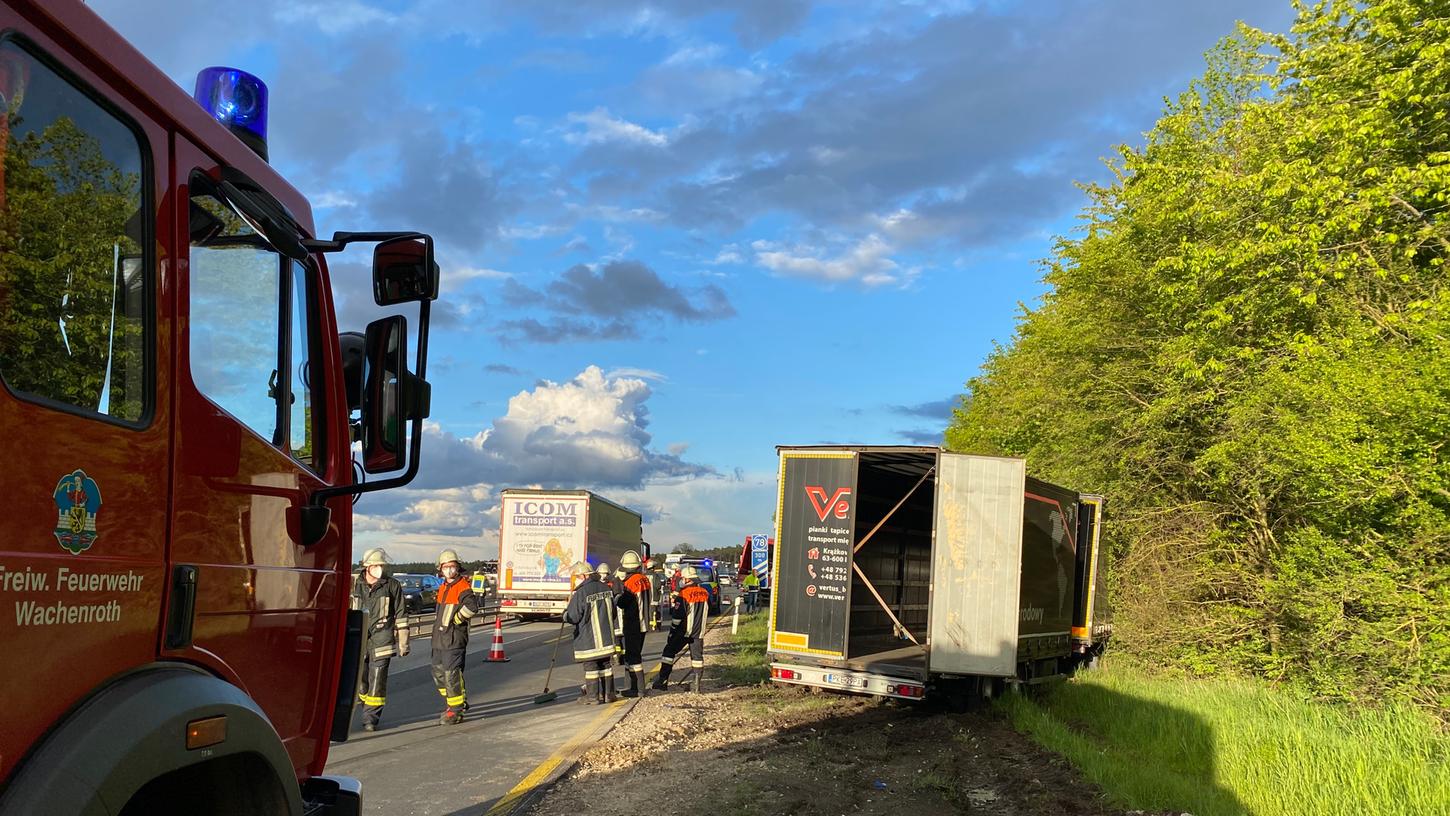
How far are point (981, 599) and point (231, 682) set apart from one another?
32.5ft

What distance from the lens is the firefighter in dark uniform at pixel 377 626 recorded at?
10.5 meters

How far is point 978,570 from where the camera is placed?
38.1ft

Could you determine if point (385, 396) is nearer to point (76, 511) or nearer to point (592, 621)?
point (76, 511)

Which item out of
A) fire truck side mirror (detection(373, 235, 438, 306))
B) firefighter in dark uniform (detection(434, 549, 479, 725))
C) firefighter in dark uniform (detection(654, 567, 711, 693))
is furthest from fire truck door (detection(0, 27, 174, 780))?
firefighter in dark uniform (detection(654, 567, 711, 693))

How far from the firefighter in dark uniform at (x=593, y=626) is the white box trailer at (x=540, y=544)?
13.8 metres

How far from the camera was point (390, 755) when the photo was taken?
9.05 m

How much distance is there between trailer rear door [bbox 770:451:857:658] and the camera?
12023 mm

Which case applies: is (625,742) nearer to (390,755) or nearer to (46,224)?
(390,755)

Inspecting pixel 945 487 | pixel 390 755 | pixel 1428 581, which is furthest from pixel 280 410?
pixel 1428 581

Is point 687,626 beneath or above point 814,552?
beneath

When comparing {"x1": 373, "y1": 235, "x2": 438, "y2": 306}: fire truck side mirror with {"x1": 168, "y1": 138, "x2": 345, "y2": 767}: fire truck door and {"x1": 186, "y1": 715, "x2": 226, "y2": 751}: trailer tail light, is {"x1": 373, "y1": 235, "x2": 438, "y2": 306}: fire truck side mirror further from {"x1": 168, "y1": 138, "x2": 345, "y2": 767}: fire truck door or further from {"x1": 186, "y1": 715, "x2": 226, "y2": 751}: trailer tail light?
{"x1": 186, "y1": 715, "x2": 226, "y2": 751}: trailer tail light

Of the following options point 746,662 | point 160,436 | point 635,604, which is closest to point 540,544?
point 746,662

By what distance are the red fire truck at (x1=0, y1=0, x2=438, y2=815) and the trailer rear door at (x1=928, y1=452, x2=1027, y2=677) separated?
8992 millimetres

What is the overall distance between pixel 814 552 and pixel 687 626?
3.62 meters
